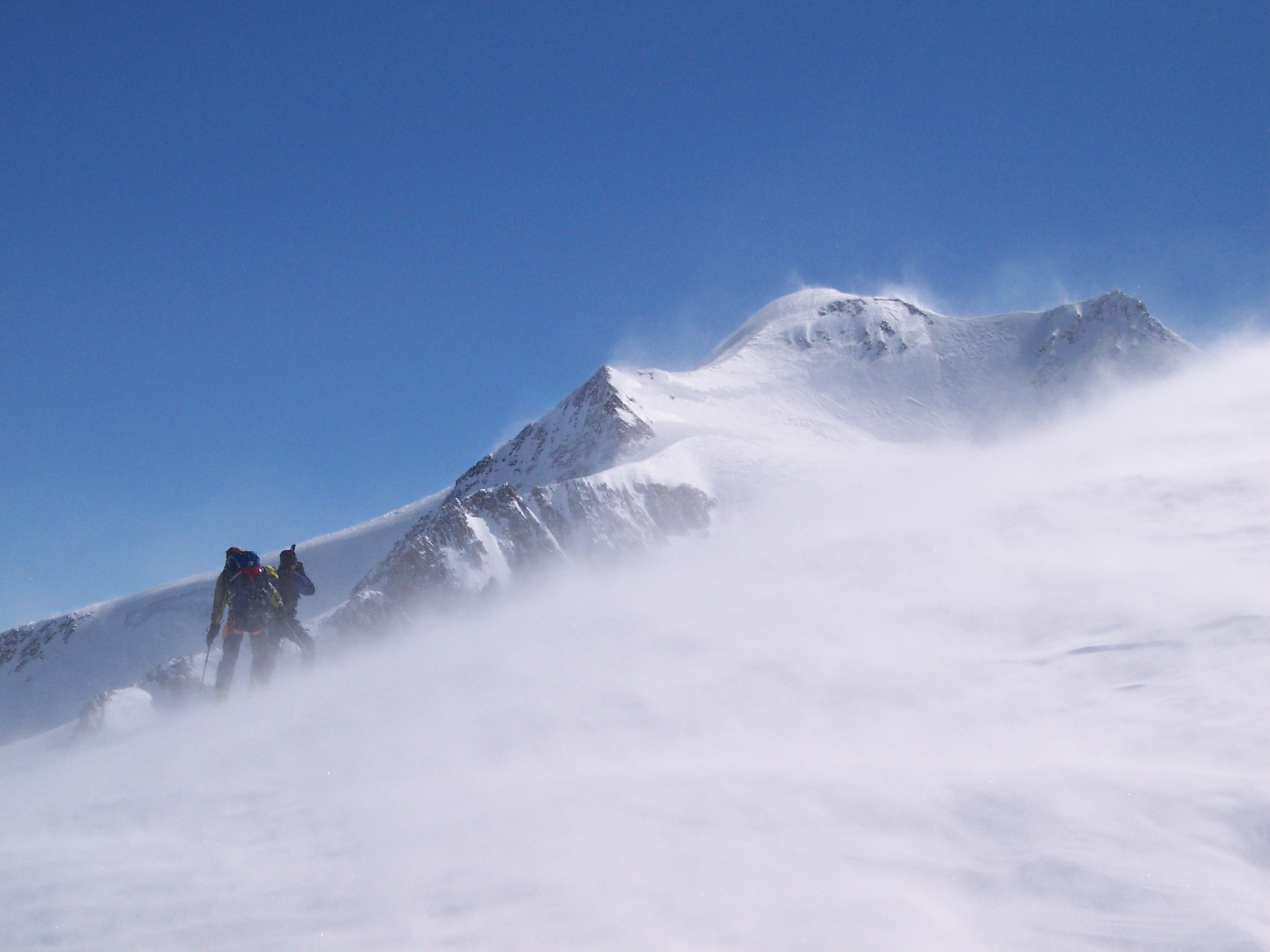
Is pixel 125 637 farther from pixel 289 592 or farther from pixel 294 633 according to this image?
pixel 289 592

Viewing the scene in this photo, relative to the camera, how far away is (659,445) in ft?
364

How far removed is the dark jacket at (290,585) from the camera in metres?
14.1

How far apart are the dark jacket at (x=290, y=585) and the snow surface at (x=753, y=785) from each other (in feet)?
5.33

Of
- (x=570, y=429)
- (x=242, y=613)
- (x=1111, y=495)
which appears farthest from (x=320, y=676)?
(x=570, y=429)

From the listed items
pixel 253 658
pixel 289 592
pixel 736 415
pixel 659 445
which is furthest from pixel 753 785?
pixel 736 415

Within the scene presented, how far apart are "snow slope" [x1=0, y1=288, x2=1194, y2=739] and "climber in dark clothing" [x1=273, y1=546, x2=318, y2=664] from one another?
7533cm

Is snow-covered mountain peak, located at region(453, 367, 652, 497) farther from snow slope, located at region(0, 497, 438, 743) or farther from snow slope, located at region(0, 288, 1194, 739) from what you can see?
snow slope, located at region(0, 497, 438, 743)

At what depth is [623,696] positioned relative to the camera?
8.52m

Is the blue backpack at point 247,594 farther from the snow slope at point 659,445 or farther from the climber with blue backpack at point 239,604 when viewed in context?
the snow slope at point 659,445

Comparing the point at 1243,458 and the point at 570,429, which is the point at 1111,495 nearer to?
the point at 1243,458

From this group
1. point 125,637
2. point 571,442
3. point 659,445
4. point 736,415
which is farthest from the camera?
point 125,637

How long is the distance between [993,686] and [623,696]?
3614mm

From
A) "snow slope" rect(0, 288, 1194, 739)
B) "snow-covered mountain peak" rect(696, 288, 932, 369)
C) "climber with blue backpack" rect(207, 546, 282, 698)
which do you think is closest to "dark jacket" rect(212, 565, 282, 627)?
"climber with blue backpack" rect(207, 546, 282, 698)

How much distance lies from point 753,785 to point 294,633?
11.0 meters
